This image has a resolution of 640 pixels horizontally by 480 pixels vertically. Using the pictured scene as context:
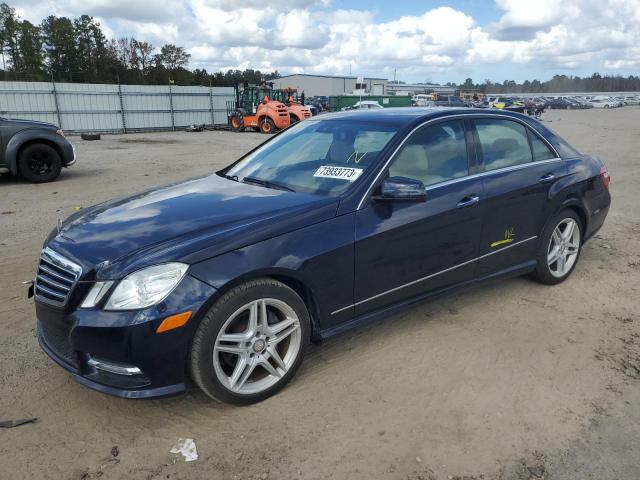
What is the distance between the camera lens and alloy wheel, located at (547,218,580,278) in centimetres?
460

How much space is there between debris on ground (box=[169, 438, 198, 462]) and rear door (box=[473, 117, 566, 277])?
2.43 m

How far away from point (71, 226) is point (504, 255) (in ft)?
10.4

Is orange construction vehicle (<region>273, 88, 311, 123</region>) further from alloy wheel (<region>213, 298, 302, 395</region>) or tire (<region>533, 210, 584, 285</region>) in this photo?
alloy wheel (<region>213, 298, 302, 395</region>)

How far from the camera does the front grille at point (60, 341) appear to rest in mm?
2693

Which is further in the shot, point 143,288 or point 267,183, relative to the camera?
point 267,183

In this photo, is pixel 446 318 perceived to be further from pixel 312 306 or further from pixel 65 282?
pixel 65 282

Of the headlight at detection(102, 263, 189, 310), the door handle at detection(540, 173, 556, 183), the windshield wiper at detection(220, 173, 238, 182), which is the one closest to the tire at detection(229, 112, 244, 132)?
the windshield wiper at detection(220, 173, 238, 182)

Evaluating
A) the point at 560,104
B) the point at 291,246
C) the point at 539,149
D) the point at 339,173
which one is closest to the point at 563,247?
the point at 539,149

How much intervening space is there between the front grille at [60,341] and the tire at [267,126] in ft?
79.7

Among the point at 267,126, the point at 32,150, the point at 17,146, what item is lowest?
the point at 267,126

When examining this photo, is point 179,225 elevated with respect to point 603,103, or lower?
elevated

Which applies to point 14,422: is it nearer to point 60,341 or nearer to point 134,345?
point 60,341

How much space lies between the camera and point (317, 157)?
379 centimetres

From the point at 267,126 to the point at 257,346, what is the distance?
24714 millimetres
